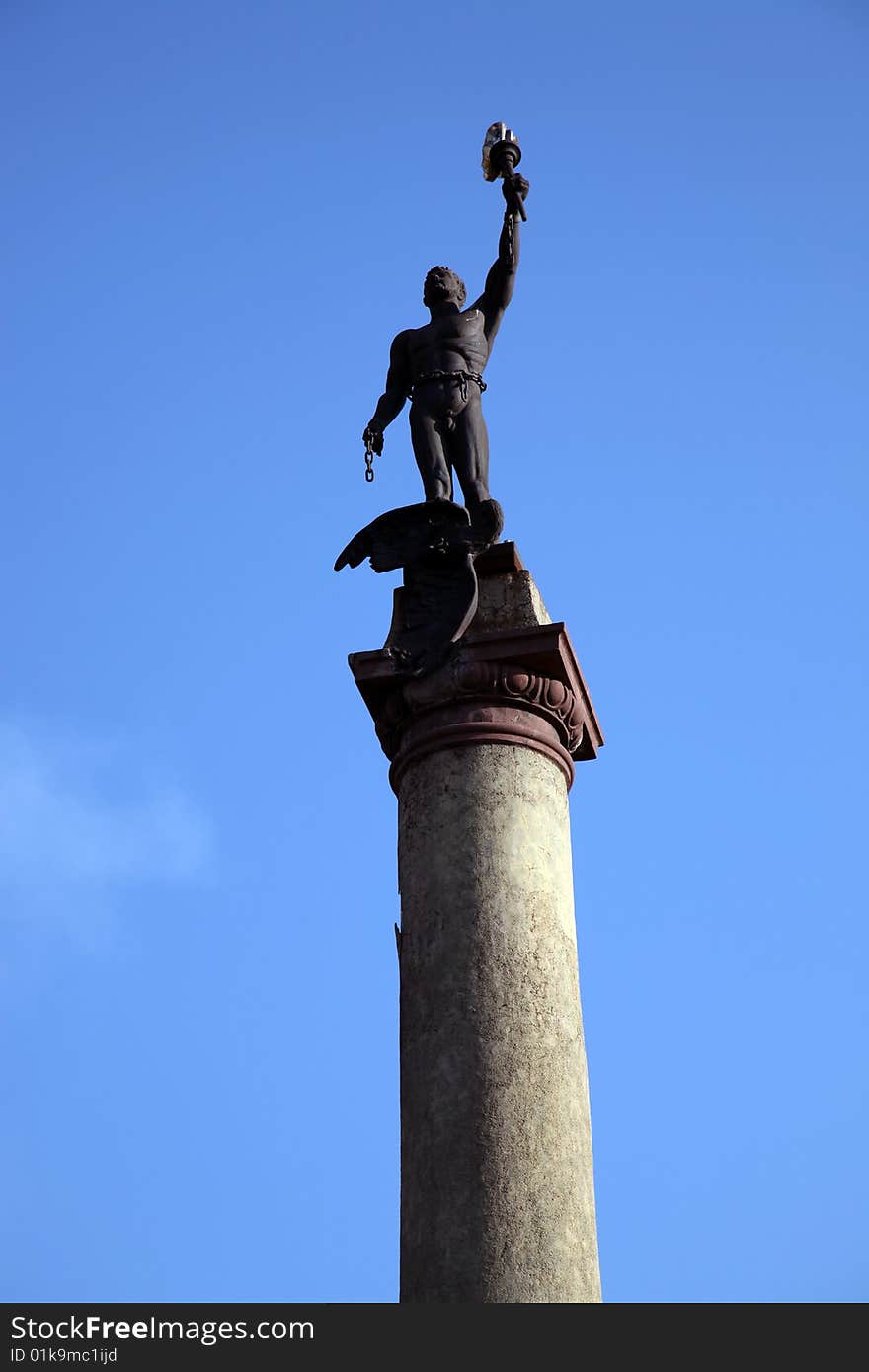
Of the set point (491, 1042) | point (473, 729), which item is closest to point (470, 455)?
point (473, 729)

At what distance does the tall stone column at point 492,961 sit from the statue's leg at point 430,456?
70 cm

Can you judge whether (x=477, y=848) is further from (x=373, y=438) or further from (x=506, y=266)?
(x=506, y=266)

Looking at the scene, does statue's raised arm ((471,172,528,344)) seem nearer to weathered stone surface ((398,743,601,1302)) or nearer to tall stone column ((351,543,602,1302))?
tall stone column ((351,543,602,1302))

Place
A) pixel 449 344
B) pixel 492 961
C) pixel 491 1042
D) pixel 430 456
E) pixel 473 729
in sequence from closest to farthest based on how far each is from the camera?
pixel 491 1042 < pixel 492 961 < pixel 473 729 < pixel 430 456 < pixel 449 344

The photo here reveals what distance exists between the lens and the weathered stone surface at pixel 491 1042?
732cm

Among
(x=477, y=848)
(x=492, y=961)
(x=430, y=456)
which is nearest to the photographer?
(x=492, y=961)

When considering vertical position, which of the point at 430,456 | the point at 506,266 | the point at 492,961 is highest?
the point at 506,266

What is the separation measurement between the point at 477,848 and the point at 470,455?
8.82 feet

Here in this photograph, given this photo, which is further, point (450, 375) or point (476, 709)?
point (450, 375)

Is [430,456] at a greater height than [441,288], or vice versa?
[441,288]

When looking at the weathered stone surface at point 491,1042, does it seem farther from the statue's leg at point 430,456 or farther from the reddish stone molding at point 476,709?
the statue's leg at point 430,456

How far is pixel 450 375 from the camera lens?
9922mm

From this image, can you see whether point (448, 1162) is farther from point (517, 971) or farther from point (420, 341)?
point (420, 341)

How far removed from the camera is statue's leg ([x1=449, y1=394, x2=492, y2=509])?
977cm
